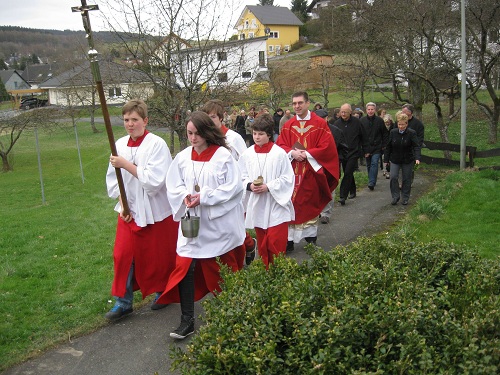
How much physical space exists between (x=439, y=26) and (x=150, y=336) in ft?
45.4

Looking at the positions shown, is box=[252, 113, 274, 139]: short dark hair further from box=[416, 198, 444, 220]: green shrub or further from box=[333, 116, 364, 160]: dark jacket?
box=[333, 116, 364, 160]: dark jacket

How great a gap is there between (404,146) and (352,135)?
1.22m

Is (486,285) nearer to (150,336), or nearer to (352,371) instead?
(352,371)

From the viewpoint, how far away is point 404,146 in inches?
408

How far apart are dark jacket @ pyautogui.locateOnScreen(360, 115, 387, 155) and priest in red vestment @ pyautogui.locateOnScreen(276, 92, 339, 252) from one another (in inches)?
157

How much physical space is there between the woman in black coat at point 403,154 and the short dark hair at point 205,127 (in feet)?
19.6

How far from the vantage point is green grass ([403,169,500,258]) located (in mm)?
7487

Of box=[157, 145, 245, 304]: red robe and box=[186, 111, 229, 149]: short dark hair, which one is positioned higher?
box=[186, 111, 229, 149]: short dark hair

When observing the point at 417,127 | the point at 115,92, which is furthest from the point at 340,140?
the point at 115,92

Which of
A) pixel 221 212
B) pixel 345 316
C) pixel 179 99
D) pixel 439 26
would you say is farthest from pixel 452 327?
pixel 439 26

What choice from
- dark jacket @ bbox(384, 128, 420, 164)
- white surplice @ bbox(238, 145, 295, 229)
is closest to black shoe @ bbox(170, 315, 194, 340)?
white surplice @ bbox(238, 145, 295, 229)

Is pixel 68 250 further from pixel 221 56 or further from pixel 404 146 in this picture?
pixel 404 146

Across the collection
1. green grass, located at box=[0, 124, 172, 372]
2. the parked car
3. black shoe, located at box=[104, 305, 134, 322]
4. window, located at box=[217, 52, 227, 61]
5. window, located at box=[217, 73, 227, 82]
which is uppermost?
window, located at box=[217, 52, 227, 61]

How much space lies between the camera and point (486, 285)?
3.45m
